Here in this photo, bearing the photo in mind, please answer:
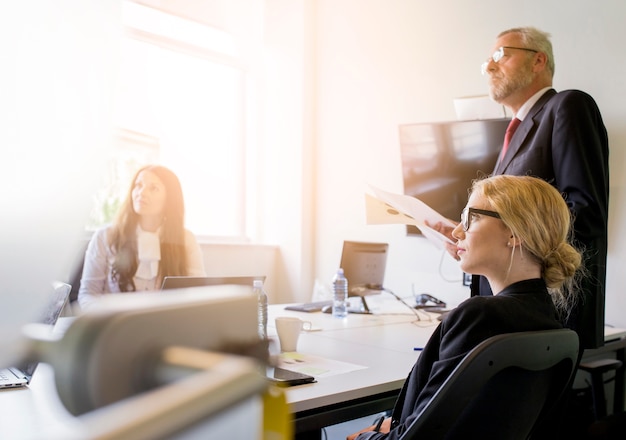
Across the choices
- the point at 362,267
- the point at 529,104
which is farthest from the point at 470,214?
the point at 362,267

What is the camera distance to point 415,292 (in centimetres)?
407

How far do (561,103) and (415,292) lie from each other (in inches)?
85.5

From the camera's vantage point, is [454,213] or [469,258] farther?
[454,213]

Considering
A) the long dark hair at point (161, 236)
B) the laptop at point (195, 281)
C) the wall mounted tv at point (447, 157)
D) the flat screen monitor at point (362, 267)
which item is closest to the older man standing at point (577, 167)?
the laptop at point (195, 281)

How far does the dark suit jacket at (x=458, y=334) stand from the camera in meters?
1.20

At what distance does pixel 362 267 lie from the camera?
325 cm

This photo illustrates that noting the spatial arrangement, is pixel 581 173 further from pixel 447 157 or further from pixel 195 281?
pixel 447 157

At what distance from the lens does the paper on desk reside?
1591 millimetres

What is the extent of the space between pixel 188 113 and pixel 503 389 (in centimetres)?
413

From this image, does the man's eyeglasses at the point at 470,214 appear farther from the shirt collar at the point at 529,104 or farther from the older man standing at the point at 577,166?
the shirt collar at the point at 529,104

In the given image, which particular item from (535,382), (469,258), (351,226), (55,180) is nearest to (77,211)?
(55,180)

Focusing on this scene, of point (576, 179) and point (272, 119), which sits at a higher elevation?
point (272, 119)

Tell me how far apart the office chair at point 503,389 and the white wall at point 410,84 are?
2240 millimetres

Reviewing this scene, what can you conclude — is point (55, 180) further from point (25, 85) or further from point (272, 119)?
point (272, 119)
